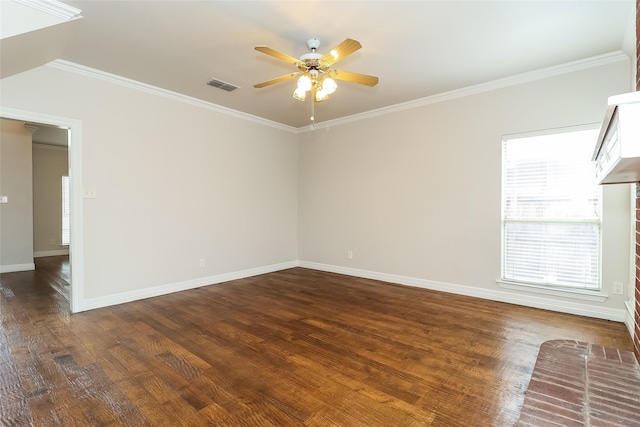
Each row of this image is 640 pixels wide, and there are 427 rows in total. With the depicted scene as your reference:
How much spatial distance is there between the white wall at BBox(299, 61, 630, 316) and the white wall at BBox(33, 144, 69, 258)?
641 cm

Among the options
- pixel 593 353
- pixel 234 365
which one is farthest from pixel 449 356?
pixel 234 365

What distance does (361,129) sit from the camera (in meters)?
5.04

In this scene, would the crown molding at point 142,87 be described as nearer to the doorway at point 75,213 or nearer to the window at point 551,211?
the doorway at point 75,213

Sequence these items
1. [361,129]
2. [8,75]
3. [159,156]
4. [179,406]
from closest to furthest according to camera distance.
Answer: [179,406] → [8,75] → [159,156] → [361,129]

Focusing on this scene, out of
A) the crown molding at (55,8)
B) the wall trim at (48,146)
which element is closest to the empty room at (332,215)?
the crown molding at (55,8)

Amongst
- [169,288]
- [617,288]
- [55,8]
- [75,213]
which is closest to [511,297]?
[617,288]

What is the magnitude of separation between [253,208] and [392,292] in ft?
8.78

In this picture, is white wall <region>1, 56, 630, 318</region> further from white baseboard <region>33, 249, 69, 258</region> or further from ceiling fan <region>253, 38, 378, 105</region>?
white baseboard <region>33, 249, 69, 258</region>

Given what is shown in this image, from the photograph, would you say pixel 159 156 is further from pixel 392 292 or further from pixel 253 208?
pixel 392 292

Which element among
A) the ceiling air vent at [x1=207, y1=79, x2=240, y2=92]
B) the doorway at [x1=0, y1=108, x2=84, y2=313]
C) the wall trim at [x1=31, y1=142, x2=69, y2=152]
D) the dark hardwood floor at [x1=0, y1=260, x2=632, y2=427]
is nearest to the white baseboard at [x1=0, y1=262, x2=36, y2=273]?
the dark hardwood floor at [x1=0, y1=260, x2=632, y2=427]

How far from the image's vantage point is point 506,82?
364cm

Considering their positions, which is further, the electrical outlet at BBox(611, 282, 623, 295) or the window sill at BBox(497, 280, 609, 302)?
the window sill at BBox(497, 280, 609, 302)

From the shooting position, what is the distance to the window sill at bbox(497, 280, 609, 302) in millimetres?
3146

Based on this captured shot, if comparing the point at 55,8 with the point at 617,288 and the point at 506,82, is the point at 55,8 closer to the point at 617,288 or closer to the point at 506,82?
the point at 506,82
